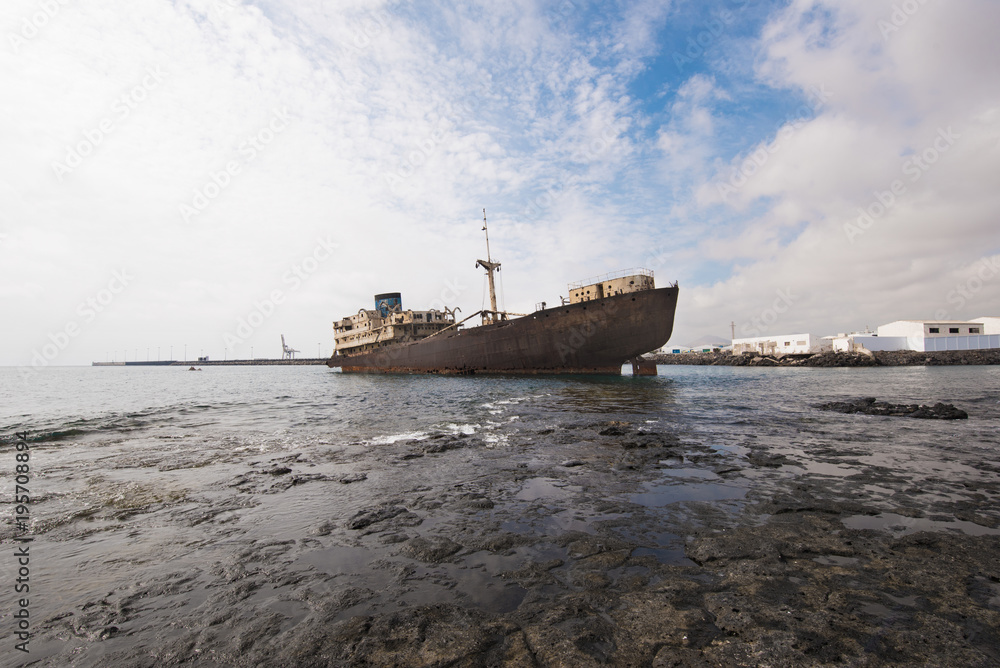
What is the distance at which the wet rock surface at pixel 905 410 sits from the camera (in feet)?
33.3

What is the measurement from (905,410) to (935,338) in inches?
2551

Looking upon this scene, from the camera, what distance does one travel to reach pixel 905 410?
36.1 ft

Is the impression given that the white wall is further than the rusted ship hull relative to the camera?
Yes

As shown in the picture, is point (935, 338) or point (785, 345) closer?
point (935, 338)

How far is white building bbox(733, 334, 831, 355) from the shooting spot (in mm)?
60938

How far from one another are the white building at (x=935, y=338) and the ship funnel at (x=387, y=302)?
Answer: 2365 inches

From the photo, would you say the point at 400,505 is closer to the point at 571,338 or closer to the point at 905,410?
the point at 905,410

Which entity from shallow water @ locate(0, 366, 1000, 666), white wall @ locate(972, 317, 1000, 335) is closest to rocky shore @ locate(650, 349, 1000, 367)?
white wall @ locate(972, 317, 1000, 335)

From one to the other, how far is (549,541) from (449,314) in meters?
44.3

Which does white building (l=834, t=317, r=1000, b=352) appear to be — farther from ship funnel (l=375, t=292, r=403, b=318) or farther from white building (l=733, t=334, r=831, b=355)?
ship funnel (l=375, t=292, r=403, b=318)

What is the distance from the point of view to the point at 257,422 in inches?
472

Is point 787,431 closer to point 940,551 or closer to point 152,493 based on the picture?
point 940,551

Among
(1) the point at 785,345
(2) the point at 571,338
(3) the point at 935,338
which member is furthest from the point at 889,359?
(2) the point at 571,338

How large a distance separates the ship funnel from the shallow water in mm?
40669
